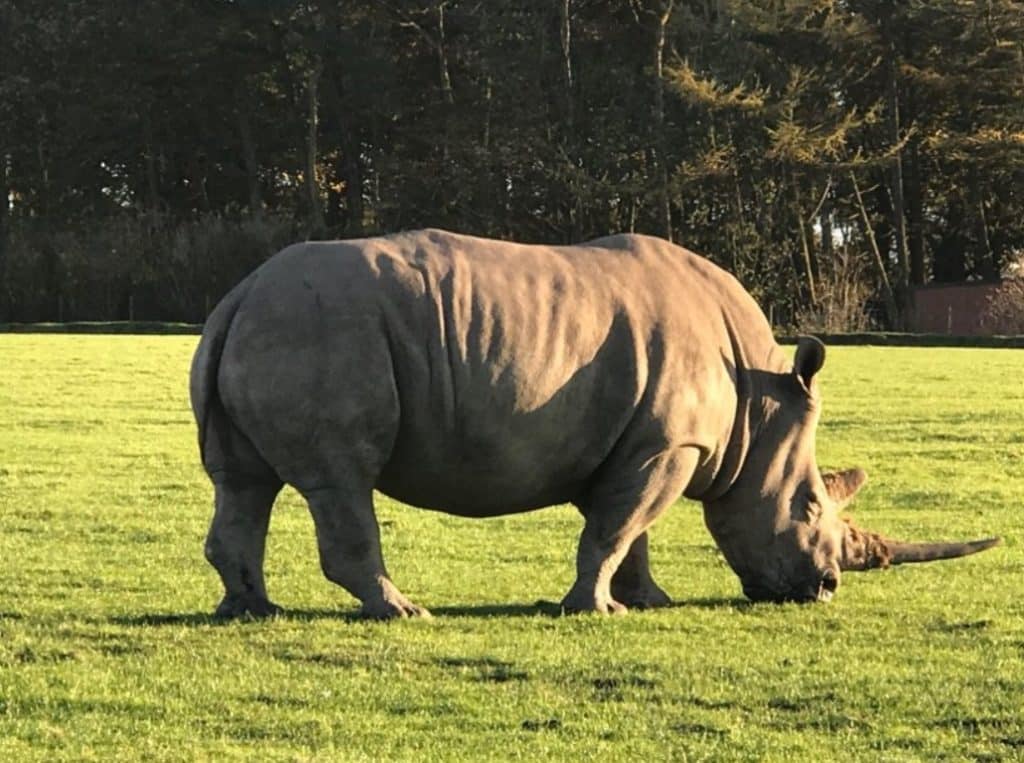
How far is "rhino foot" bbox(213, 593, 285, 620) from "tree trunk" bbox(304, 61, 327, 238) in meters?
49.6

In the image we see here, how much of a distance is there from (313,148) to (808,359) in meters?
51.3

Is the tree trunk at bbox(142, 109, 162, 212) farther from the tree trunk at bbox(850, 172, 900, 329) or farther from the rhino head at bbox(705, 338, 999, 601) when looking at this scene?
the rhino head at bbox(705, 338, 999, 601)

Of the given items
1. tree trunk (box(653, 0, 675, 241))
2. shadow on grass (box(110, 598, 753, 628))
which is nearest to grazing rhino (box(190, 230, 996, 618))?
shadow on grass (box(110, 598, 753, 628))

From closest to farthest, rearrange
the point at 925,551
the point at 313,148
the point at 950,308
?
1. the point at 925,551
2. the point at 950,308
3. the point at 313,148

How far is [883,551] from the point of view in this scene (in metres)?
10.3

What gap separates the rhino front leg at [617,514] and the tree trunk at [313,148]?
162 ft

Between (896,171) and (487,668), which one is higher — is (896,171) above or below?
above

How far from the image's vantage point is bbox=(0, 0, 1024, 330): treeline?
51.2 metres

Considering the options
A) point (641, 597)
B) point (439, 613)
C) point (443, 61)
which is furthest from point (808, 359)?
point (443, 61)

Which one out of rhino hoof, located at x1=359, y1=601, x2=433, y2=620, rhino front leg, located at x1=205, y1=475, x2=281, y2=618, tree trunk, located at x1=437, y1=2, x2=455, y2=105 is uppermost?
tree trunk, located at x1=437, y1=2, x2=455, y2=105

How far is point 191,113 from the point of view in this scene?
207 feet

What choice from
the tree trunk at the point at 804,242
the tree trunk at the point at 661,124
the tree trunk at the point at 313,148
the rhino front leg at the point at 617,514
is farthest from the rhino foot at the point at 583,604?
the tree trunk at the point at 313,148

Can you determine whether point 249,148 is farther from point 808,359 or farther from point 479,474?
point 479,474

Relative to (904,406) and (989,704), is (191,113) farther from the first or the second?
(989,704)
